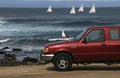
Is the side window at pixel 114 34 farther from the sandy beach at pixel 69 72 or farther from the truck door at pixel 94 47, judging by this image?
the sandy beach at pixel 69 72

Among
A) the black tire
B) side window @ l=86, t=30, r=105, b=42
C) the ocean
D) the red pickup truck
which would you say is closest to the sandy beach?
the black tire

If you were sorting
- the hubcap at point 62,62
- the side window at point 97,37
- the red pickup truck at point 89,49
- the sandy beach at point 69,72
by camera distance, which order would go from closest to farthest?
the sandy beach at point 69,72, the red pickup truck at point 89,49, the side window at point 97,37, the hubcap at point 62,62

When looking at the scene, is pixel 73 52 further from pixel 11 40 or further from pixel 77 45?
pixel 11 40

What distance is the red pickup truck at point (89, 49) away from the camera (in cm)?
1700

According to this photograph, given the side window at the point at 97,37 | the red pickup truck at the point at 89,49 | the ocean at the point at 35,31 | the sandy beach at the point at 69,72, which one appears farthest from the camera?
the ocean at the point at 35,31

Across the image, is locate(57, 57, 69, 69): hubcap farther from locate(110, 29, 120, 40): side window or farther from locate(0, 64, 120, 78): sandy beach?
locate(110, 29, 120, 40): side window

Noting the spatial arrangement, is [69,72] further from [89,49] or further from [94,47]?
[94,47]

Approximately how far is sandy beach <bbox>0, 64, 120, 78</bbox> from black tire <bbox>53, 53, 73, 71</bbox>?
20 cm

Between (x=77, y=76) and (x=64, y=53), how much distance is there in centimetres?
148

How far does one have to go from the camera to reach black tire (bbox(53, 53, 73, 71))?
56.4 feet

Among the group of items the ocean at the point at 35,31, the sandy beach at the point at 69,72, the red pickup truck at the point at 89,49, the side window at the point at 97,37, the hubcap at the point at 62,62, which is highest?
the ocean at the point at 35,31

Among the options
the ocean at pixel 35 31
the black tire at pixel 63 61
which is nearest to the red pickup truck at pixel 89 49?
the black tire at pixel 63 61

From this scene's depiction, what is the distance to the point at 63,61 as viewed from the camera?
1733 cm

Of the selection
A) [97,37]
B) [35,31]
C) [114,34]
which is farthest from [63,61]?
[35,31]
